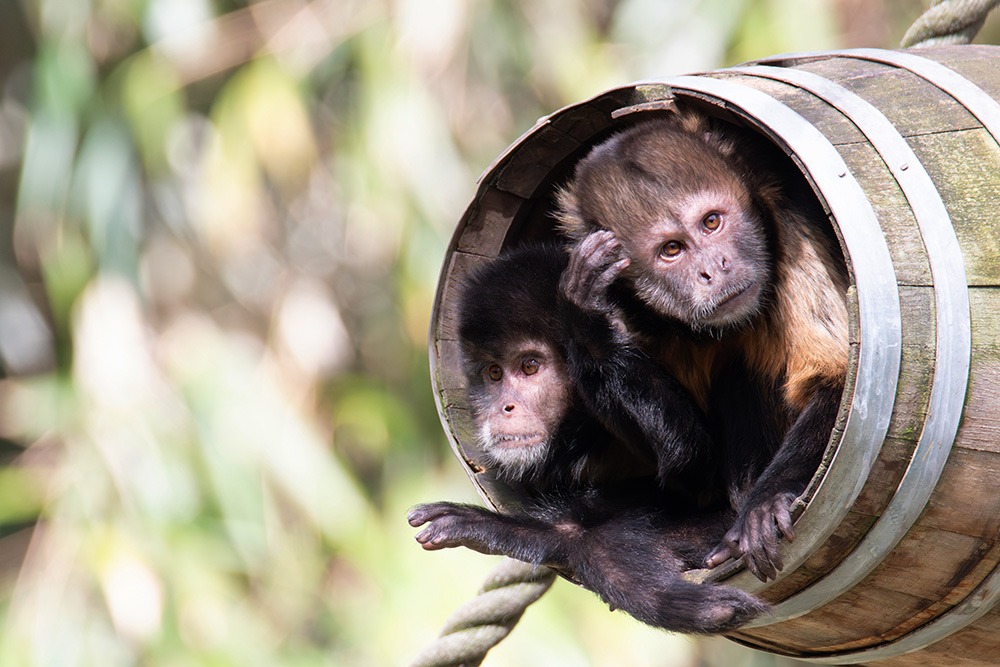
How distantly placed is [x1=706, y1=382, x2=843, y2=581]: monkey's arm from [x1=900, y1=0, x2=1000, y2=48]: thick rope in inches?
29.0

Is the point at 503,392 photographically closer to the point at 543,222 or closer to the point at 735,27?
the point at 543,222

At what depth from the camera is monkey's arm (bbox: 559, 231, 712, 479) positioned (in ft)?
7.25

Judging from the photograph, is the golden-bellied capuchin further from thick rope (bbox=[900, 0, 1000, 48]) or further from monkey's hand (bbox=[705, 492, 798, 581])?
thick rope (bbox=[900, 0, 1000, 48])

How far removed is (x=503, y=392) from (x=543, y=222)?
43 cm

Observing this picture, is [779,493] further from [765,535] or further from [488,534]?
[488,534]

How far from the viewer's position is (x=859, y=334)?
1653 mm

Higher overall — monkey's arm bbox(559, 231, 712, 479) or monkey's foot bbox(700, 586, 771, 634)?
monkey's arm bbox(559, 231, 712, 479)

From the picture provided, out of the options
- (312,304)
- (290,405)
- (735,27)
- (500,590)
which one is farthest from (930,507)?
(312,304)

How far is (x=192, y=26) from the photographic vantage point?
4672 mm

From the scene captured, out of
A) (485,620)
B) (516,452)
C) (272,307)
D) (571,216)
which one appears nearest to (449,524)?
(485,620)

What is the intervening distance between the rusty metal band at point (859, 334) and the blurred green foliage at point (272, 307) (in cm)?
273

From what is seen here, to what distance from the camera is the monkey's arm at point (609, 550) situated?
6.36ft

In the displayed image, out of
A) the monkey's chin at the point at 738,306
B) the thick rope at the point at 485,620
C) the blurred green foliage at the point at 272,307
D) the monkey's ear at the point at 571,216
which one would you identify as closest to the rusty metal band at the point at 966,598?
the monkey's chin at the point at 738,306

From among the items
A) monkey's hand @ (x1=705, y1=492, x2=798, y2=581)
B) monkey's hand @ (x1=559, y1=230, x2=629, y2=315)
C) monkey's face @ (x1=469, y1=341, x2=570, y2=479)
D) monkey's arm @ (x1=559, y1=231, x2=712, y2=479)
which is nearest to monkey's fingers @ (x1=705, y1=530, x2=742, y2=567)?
monkey's hand @ (x1=705, y1=492, x2=798, y2=581)
